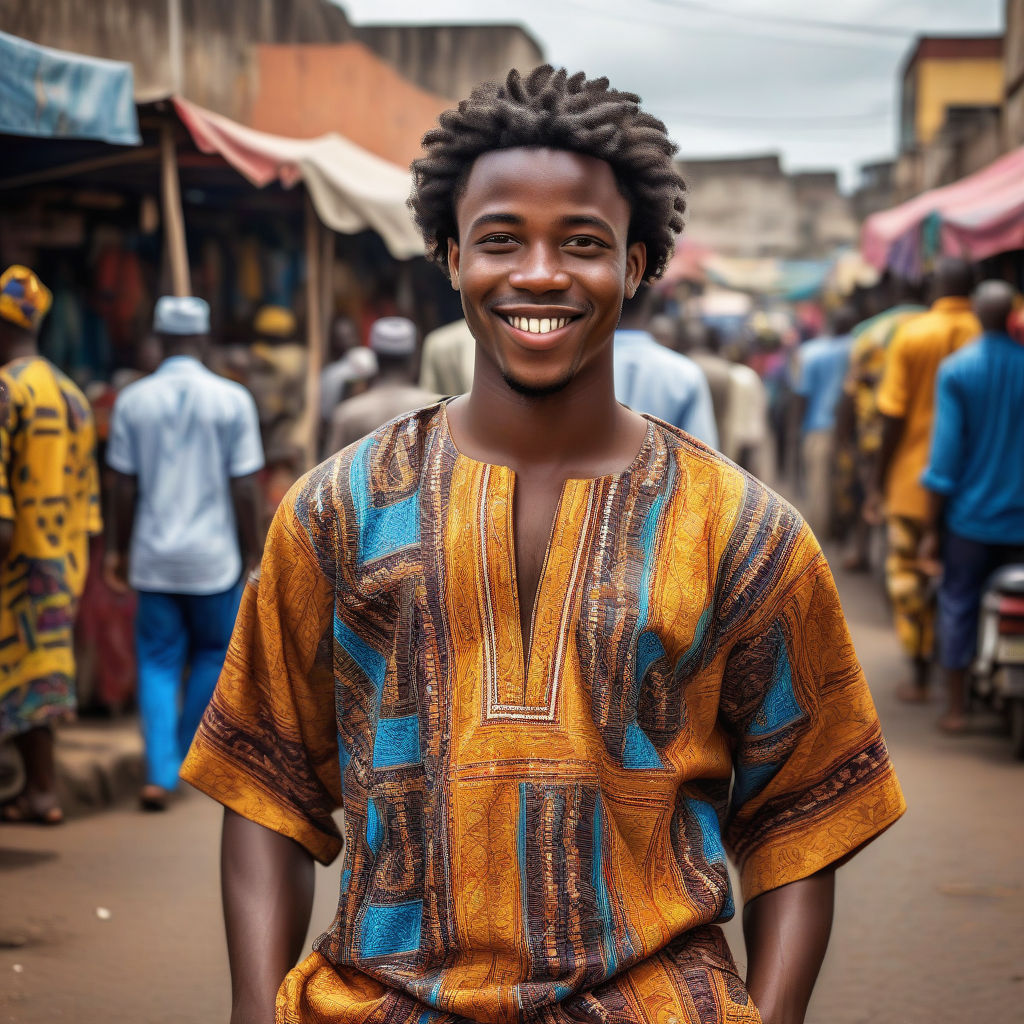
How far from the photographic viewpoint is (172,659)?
236 inches

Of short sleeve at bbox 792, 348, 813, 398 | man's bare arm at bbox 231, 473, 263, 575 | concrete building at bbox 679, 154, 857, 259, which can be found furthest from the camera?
concrete building at bbox 679, 154, 857, 259

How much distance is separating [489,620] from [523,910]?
1.15ft

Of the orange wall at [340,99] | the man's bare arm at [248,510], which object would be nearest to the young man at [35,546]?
the man's bare arm at [248,510]

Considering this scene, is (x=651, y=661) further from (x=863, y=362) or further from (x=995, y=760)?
(x=863, y=362)

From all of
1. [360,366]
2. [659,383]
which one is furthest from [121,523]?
[360,366]

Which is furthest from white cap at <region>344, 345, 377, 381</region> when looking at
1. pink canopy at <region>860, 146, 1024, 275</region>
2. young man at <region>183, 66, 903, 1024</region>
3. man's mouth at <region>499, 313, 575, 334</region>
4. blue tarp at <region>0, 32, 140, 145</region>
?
man's mouth at <region>499, 313, 575, 334</region>

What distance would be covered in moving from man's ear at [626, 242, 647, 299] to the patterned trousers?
19.7 ft

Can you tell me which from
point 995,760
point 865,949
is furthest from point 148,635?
point 995,760

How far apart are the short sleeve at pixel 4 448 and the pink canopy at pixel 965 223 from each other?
5.37m

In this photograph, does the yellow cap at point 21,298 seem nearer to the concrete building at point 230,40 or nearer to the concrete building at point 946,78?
the concrete building at point 230,40

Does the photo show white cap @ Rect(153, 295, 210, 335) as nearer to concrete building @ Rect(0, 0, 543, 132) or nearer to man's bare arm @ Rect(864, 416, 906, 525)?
concrete building @ Rect(0, 0, 543, 132)

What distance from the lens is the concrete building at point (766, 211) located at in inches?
1667

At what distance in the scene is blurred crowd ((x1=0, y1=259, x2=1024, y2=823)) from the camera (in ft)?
17.9

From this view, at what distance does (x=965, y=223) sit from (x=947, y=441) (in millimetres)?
2038
